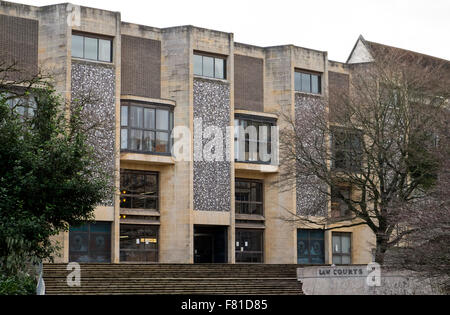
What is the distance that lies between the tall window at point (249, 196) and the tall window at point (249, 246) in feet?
3.85

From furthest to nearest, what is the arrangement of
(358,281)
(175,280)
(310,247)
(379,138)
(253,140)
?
(310,247), (253,140), (379,138), (358,281), (175,280)

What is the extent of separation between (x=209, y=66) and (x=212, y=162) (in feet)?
16.7

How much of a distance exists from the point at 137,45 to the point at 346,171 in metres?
12.6

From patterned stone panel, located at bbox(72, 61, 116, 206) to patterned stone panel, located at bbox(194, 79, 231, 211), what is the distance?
4.57 metres

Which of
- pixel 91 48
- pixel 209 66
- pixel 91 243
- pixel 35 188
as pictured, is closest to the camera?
pixel 35 188

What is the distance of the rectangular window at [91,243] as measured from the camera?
32.6 meters

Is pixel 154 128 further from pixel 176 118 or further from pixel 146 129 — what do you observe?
pixel 176 118

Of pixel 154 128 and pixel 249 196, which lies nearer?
pixel 154 128

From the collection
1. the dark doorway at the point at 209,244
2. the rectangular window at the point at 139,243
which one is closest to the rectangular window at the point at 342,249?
the dark doorway at the point at 209,244

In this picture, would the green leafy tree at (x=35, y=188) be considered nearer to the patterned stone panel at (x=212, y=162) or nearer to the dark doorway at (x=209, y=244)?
the patterned stone panel at (x=212, y=162)

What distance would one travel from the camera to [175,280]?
25.5 metres

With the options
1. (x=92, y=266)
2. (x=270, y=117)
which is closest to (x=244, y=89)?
(x=270, y=117)

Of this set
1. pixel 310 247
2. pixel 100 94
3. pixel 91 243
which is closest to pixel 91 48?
pixel 100 94

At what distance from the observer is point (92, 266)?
2720 cm
